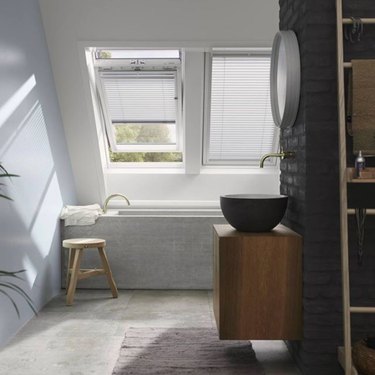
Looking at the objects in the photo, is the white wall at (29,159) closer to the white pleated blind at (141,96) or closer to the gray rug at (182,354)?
the white pleated blind at (141,96)

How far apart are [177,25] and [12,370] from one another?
2.84 meters

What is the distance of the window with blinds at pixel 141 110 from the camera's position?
4789 millimetres

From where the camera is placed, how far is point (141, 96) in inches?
194

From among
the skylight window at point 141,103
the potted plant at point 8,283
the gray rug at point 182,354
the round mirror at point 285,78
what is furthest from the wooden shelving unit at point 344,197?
the skylight window at point 141,103

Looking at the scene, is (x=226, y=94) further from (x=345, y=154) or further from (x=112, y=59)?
(x=345, y=154)

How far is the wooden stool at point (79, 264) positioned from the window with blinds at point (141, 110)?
132 cm

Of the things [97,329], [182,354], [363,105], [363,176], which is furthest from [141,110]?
[363,176]

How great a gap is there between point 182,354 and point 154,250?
1668 millimetres

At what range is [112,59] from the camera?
4.64 metres

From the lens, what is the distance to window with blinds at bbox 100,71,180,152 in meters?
4.79

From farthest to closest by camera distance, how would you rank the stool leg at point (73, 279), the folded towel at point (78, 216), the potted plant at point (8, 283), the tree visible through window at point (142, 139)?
the tree visible through window at point (142, 139)
the folded towel at point (78, 216)
the stool leg at point (73, 279)
the potted plant at point (8, 283)

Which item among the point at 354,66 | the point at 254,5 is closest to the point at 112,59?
the point at 254,5

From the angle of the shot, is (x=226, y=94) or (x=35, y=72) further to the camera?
(x=226, y=94)

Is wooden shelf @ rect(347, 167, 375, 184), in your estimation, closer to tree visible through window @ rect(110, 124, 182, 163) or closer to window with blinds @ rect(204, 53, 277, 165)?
window with blinds @ rect(204, 53, 277, 165)
